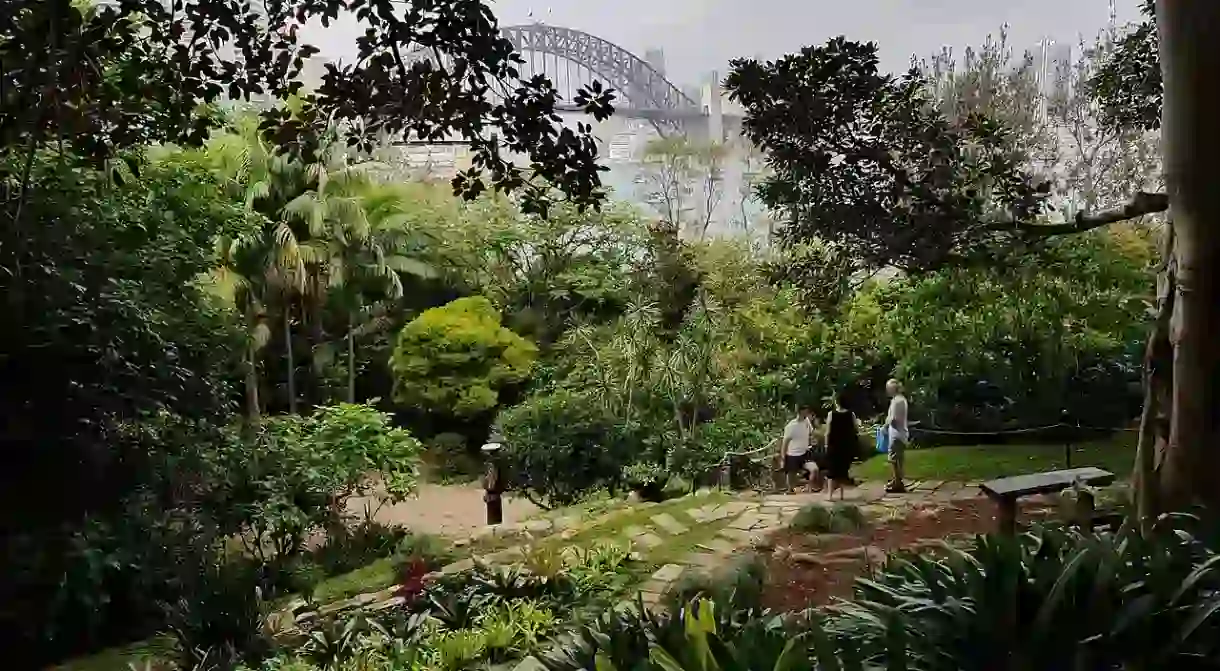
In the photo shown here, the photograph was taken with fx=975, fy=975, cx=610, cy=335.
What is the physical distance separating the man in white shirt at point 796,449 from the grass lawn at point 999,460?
32 cm

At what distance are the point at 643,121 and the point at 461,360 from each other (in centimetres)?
247

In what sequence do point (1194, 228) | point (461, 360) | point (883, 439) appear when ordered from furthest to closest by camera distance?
point (461, 360) < point (883, 439) < point (1194, 228)

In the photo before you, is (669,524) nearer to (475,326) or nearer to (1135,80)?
(1135,80)

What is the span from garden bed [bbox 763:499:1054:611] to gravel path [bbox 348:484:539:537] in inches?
91.1

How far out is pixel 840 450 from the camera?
4.64 metres

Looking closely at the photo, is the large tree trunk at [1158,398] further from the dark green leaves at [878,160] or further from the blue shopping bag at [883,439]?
the blue shopping bag at [883,439]

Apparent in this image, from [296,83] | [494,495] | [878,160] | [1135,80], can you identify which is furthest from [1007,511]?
[494,495]

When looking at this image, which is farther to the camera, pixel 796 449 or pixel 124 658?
pixel 796 449

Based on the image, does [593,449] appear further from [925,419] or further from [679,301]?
[925,419]

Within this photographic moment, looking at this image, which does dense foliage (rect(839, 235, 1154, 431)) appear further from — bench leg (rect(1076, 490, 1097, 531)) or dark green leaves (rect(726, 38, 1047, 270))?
bench leg (rect(1076, 490, 1097, 531))

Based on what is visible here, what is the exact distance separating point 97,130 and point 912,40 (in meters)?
3.76

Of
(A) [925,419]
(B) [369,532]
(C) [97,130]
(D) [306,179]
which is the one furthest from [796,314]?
(C) [97,130]

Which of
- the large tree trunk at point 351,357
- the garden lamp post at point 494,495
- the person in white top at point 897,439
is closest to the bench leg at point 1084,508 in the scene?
the person in white top at point 897,439

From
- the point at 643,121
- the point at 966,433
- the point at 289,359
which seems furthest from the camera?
the point at 289,359
